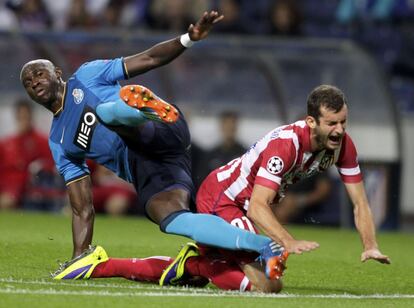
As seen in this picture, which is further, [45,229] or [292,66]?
[292,66]

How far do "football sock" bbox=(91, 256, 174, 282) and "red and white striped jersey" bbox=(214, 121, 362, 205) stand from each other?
74 centimetres

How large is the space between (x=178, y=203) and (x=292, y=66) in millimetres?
7933

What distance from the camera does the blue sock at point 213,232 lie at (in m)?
7.57

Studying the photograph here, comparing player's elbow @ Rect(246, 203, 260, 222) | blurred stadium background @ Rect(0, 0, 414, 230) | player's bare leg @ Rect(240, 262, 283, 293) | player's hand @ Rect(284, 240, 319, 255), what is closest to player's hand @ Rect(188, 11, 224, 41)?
player's elbow @ Rect(246, 203, 260, 222)

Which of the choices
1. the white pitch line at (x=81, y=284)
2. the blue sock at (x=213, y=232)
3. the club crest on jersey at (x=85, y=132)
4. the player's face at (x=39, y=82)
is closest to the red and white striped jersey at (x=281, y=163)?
the blue sock at (x=213, y=232)

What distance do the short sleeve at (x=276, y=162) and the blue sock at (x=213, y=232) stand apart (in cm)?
36

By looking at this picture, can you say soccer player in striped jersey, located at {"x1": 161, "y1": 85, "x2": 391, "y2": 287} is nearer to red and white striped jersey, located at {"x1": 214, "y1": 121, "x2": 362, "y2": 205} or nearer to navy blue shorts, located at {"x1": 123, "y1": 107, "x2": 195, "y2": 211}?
red and white striped jersey, located at {"x1": 214, "y1": 121, "x2": 362, "y2": 205}

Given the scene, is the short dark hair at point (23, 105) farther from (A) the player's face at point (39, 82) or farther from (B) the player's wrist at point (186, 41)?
(B) the player's wrist at point (186, 41)

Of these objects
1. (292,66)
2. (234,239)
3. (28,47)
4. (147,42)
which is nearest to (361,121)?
(292,66)

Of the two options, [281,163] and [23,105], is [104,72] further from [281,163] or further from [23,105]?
[23,105]

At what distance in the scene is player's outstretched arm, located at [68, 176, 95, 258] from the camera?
348 inches

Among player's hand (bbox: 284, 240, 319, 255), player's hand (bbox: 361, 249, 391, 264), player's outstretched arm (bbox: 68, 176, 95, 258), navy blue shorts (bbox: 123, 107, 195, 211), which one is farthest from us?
player's outstretched arm (bbox: 68, 176, 95, 258)

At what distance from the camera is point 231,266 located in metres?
7.96

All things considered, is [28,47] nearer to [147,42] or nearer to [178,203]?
[147,42]
